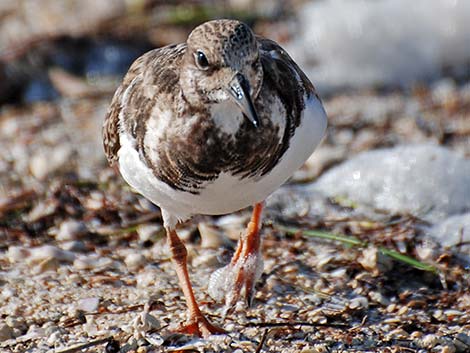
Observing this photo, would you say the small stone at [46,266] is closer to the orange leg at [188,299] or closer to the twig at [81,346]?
the orange leg at [188,299]

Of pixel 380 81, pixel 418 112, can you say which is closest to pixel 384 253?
pixel 418 112

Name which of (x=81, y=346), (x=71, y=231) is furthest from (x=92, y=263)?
(x=81, y=346)

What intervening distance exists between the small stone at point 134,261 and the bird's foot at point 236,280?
1.36 ft

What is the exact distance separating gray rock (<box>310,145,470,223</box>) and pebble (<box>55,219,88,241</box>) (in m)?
1.31

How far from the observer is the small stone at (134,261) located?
14.9 ft

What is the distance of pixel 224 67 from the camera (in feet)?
10.8

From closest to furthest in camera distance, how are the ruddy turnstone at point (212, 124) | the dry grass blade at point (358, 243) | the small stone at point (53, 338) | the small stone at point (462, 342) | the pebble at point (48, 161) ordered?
the ruddy turnstone at point (212, 124) < the small stone at point (462, 342) < the small stone at point (53, 338) < the dry grass blade at point (358, 243) < the pebble at point (48, 161)

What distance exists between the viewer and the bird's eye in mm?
3348

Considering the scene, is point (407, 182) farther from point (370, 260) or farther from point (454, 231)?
point (370, 260)

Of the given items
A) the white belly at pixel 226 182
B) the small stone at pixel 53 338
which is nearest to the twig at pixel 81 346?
the small stone at pixel 53 338

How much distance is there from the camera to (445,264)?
14.5 ft

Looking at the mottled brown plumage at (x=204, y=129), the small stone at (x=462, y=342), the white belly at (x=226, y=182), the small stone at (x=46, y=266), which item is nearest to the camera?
the mottled brown plumage at (x=204, y=129)

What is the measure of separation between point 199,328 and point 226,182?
69 centimetres

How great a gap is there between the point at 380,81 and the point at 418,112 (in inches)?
23.7
